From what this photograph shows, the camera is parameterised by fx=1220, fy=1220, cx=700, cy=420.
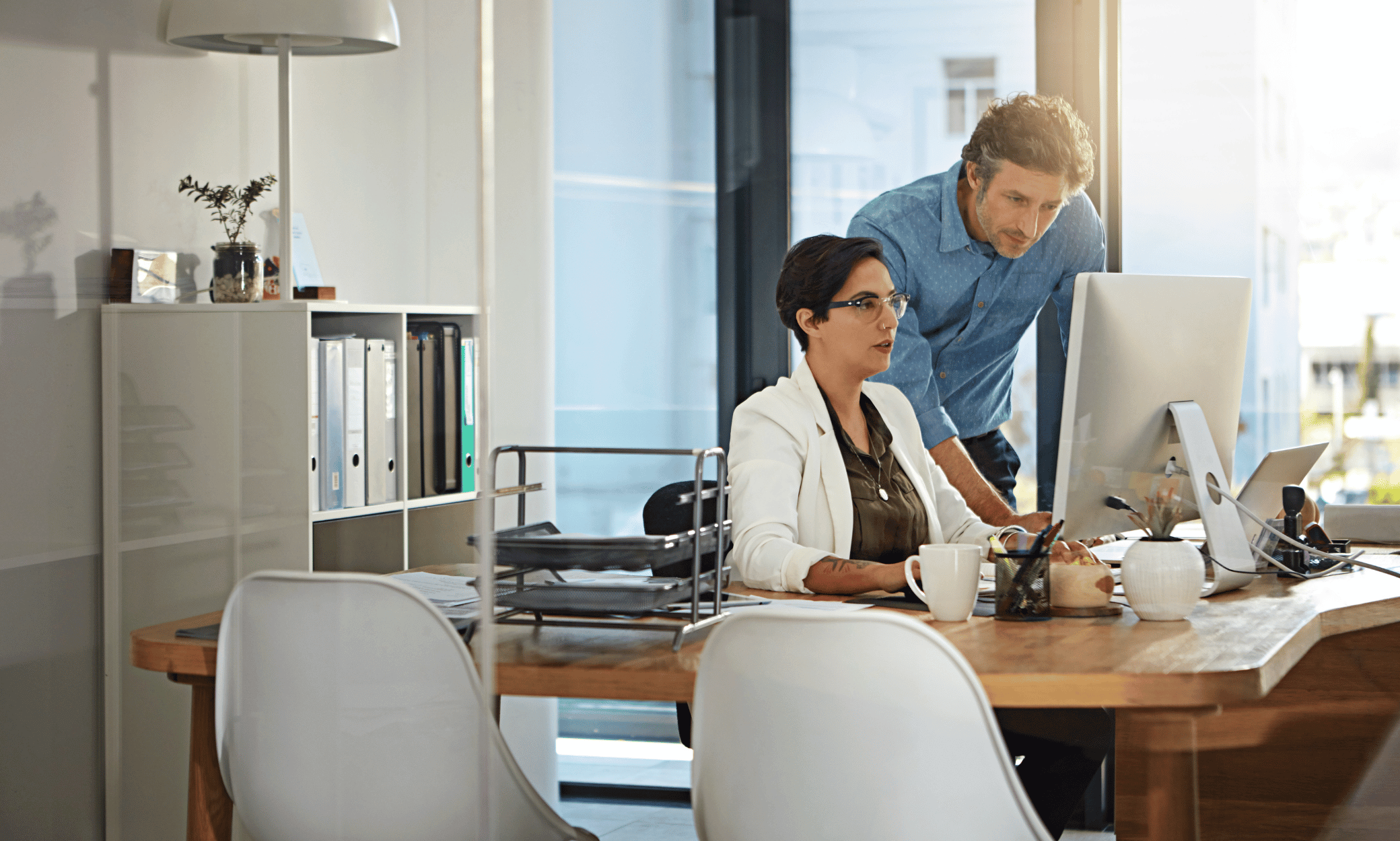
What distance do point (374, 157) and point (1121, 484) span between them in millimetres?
1282

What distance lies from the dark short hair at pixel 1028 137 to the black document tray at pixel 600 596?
1649mm

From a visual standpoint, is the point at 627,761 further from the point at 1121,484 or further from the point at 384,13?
the point at 384,13

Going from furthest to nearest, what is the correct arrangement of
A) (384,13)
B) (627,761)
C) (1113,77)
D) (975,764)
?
(1113,77) → (627,761) → (384,13) → (975,764)

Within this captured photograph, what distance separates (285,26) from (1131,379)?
1429mm

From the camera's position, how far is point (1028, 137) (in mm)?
2857

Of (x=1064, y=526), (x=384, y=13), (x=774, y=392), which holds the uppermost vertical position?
(x=384, y=13)

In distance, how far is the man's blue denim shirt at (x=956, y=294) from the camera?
286cm

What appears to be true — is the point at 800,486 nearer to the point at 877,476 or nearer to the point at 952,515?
the point at 877,476

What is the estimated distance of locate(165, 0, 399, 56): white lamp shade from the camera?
1.89 meters

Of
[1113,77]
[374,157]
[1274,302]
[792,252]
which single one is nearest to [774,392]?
[792,252]

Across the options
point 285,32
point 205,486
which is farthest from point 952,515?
point 285,32

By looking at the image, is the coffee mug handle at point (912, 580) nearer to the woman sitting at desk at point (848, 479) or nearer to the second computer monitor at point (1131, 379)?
the woman sitting at desk at point (848, 479)

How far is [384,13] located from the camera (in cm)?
193

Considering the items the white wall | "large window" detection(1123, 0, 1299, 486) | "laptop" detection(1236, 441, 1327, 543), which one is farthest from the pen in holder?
"large window" detection(1123, 0, 1299, 486)
